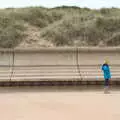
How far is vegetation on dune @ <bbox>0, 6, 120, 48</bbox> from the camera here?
29.6m

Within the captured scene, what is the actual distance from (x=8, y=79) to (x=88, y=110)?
287 inches

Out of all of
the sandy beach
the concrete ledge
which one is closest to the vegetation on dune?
the concrete ledge

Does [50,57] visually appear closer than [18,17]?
Yes

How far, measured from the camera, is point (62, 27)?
32062mm

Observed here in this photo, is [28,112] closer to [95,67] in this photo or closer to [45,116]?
[45,116]

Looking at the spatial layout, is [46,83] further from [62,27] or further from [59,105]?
[62,27]

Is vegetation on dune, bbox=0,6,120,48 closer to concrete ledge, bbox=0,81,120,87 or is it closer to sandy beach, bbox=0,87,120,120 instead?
concrete ledge, bbox=0,81,120,87

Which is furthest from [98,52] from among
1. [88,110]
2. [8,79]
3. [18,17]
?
[18,17]

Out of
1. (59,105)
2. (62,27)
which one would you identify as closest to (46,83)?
(59,105)

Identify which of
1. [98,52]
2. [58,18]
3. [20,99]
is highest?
[58,18]

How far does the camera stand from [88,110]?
13.2 metres

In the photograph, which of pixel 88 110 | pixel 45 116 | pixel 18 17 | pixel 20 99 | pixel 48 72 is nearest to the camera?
pixel 45 116

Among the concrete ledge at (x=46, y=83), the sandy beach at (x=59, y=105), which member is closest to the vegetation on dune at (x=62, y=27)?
the concrete ledge at (x=46, y=83)

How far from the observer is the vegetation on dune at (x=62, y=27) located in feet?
97.2
